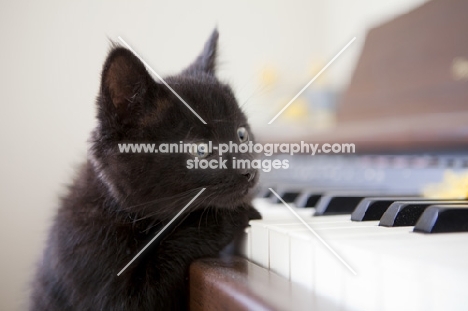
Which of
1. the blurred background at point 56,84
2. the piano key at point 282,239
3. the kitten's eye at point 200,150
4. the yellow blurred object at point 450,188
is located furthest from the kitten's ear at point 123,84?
the blurred background at point 56,84

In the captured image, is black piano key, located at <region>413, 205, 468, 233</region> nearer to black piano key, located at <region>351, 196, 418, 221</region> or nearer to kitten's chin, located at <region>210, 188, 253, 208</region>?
black piano key, located at <region>351, 196, 418, 221</region>

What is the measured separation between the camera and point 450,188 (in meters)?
0.87

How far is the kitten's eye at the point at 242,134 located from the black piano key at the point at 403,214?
340 millimetres

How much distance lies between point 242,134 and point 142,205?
25cm

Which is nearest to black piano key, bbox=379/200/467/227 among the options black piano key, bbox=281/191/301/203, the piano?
the piano

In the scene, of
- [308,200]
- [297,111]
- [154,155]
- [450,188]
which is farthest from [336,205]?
[297,111]

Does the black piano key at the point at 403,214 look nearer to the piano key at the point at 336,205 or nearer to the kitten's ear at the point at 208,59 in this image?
the piano key at the point at 336,205

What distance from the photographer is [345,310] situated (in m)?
0.49

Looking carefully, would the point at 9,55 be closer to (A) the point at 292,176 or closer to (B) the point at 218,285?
(A) the point at 292,176

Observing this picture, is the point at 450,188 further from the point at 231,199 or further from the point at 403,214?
the point at 231,199

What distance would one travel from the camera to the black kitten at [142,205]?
769 mm

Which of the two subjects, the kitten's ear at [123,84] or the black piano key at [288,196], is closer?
the kitten's ear at [123,84]

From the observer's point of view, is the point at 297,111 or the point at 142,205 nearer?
the point at 142,205

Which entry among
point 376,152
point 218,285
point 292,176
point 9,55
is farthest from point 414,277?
point 9,55
